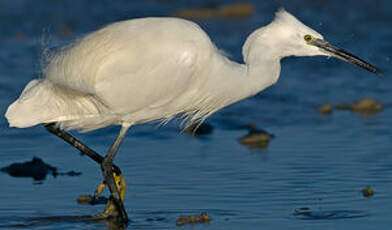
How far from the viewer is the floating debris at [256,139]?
953 centimetres

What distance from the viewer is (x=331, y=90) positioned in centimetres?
1196

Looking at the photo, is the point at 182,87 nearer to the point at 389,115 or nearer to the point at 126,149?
the point at 126,149

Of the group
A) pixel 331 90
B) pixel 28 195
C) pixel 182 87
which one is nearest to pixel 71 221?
pixel 28 195

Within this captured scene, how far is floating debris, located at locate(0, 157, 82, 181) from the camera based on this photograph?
8.45 meters

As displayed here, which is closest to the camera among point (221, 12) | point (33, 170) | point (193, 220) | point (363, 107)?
point (193, 220)

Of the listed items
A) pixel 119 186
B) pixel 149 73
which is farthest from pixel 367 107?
pixel 149 73

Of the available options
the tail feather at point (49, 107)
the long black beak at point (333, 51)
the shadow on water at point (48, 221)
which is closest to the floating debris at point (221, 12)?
the tail feather at point (49, 107)

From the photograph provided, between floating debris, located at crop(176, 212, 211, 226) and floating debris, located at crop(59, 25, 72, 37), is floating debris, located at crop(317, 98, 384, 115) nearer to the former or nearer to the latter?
floating debris, located at crop(176, 212, 211, 226)

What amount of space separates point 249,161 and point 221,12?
27.2 feet

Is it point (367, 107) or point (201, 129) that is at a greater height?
point (367, 107)

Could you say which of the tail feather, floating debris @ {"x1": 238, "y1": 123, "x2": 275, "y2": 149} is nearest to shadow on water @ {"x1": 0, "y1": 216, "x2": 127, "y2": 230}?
the tail feather

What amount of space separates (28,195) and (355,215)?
275 cm

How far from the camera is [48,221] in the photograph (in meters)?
7.15

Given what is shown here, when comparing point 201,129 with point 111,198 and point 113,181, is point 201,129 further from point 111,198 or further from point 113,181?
point 111,198
